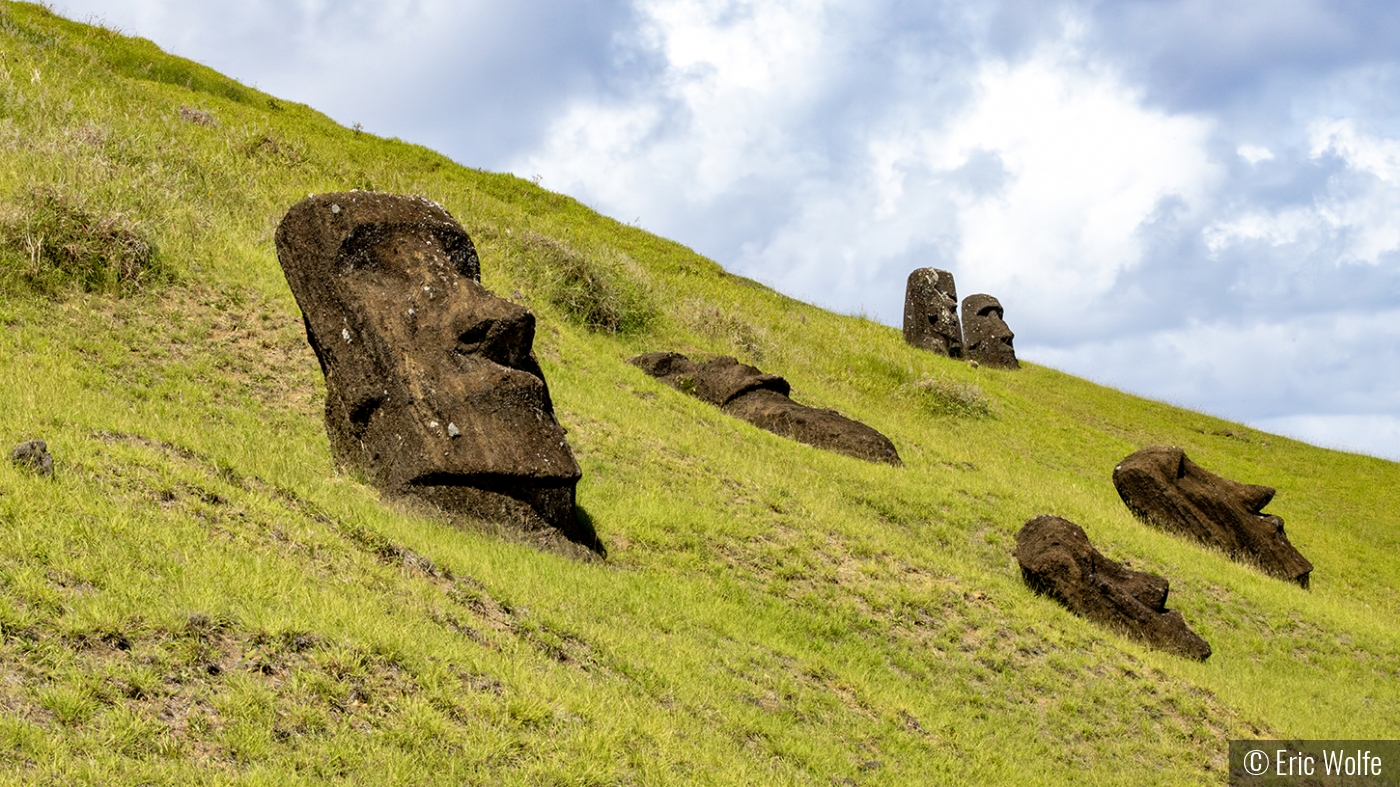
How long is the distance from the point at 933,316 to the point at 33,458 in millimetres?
40454

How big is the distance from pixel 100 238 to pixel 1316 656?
23.0 metres

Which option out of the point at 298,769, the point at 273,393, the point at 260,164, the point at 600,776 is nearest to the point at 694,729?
the point at 600,776

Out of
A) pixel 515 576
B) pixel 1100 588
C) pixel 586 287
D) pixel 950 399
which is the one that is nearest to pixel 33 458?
pixel 515 576

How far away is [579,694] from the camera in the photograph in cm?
807

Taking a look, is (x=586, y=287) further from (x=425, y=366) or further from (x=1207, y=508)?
(x=1207, y=508)

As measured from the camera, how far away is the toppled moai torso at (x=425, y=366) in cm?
1288

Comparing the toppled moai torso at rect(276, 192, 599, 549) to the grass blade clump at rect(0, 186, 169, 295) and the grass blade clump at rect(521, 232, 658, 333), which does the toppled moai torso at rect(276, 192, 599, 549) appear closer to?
the grass blade clump at rect(0, 186, 169, 295)

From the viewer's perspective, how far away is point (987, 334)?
47.8 metres

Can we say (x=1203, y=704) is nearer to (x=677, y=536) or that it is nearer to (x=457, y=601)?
(x=677, y=536)

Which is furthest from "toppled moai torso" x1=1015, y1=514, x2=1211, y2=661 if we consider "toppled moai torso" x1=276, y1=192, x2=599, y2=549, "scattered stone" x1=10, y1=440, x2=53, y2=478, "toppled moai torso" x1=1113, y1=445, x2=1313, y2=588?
"scattered stone" x1=10, y1=440, x2=53, y2=478

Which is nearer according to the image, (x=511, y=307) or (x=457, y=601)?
(x=457, y=601)

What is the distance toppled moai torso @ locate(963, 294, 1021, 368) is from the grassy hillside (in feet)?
48.5

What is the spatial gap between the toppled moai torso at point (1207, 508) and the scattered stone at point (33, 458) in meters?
23.5

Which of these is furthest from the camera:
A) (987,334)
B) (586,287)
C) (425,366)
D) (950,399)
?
(987,334)
